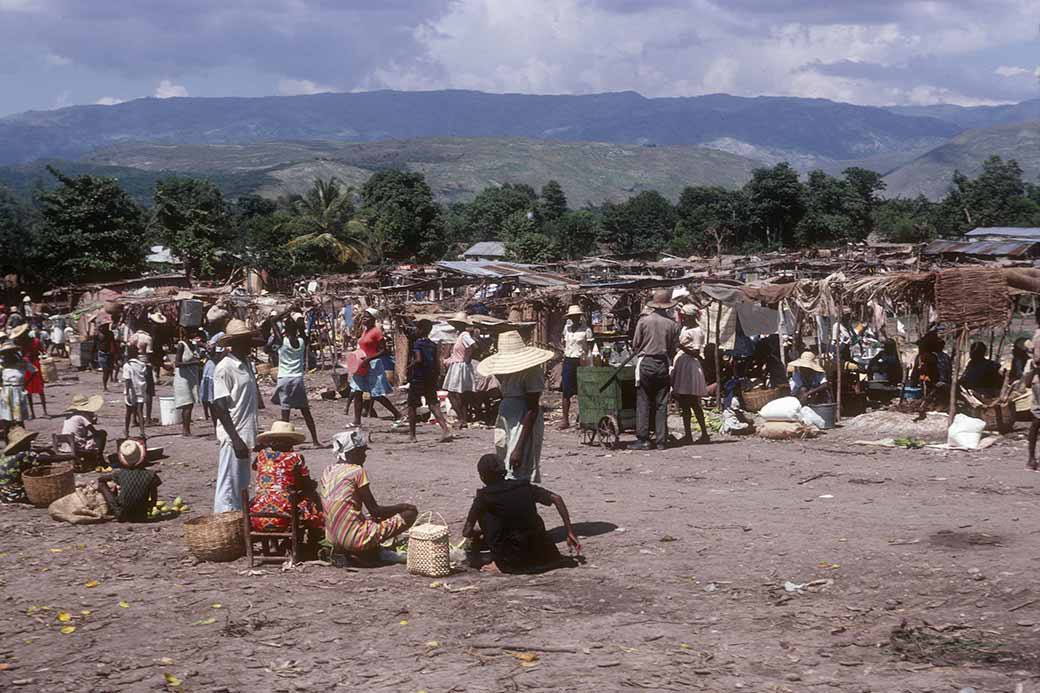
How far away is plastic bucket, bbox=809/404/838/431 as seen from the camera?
1343 centimetres

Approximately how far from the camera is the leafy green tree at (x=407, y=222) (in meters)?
73.8

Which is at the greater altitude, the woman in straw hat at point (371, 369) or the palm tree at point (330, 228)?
the palm tree at point (330, 228)

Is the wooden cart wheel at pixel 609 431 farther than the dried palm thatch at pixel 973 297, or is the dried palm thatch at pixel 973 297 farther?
the dried palm thatch at pixel 973 297

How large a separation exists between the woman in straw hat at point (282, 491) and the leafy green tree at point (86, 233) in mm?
42413

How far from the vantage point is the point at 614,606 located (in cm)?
615

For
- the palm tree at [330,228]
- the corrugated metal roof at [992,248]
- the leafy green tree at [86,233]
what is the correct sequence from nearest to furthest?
the corrugated metal roof at [992,248] → the leafy green tree at [86,233] → the palm tree at [330,228]

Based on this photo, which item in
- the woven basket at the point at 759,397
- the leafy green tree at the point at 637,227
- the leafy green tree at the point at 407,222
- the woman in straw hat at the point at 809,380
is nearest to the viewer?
the woman in straw hat at the point at 809,380

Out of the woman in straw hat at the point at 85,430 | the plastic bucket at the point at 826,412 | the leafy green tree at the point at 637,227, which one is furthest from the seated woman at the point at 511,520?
the leafy green tree at the point at 637,227

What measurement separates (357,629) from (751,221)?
76.7m

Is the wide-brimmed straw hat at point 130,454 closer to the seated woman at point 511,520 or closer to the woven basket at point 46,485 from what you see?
the woven basket at point 46,485

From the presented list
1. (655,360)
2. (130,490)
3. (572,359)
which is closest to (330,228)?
(572,359)

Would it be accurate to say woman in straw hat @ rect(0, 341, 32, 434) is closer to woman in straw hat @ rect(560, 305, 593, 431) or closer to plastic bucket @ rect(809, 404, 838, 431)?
woman in straw hat @ rect(560, 305, 593, 431)

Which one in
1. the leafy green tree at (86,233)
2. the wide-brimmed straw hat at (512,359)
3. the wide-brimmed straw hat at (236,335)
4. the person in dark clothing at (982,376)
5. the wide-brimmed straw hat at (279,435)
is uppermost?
the leafy green tree at (86,233)

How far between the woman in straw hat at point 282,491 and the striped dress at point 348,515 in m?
0.14
